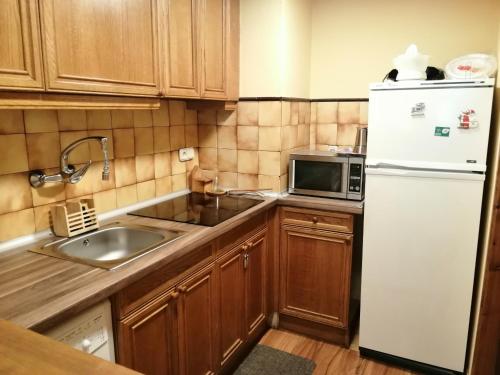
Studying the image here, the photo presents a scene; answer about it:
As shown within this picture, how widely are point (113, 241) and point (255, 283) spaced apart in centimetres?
87

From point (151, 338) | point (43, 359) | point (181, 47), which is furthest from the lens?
point (181, 47)

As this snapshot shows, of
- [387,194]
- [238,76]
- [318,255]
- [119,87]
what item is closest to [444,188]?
[387,194]

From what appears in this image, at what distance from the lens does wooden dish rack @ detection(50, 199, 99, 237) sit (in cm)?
167

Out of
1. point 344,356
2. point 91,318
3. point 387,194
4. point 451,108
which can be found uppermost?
point 451,108

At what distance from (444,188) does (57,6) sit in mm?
1836

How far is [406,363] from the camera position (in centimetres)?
220

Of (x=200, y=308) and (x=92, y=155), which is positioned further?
(x=92, y=155)

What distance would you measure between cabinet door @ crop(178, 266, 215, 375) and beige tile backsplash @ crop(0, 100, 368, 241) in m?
0.66

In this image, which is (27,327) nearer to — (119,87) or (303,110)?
(119,87)

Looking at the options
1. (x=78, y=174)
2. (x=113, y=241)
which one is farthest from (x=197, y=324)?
(x=78, y=174)

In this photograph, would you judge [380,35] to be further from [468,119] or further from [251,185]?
[251,185]

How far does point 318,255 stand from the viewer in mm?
2355

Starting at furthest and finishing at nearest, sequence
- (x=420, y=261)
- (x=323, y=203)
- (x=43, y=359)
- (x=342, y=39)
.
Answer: (x=342, y=39) → (x=323, y=203) → (x=420, y=261) → (x=43, y=359)

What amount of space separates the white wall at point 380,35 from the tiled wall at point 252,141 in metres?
0.31
